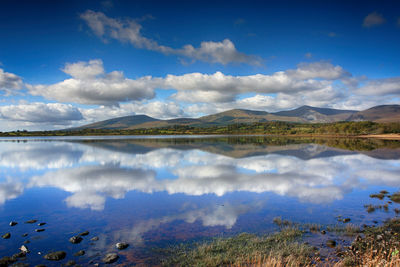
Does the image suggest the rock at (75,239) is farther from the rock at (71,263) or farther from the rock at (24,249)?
the rock at (71,263)

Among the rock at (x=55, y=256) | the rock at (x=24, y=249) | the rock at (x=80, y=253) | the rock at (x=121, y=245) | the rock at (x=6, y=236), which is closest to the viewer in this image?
the rock at (x=55, y=256)

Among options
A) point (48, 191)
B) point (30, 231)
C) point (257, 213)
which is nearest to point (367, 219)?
point (257, 213)

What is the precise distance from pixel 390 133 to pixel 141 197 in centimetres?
17474

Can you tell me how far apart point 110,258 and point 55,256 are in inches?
93.3

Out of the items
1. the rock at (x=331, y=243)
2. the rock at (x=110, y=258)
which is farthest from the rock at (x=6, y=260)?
the rock at (x=331, y=243)

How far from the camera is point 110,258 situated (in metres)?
9.71

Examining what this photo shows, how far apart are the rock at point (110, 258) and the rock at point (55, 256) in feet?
6.12

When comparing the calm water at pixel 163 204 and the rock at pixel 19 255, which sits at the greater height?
the rock at pixel 19 255

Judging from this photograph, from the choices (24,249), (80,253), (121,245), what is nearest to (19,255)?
(24,249)

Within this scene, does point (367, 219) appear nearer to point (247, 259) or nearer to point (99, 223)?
point (247, 259)

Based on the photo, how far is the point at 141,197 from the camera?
1948 centimetres

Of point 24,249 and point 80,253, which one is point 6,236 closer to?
point 24,249

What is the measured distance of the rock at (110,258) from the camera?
960 centimetres

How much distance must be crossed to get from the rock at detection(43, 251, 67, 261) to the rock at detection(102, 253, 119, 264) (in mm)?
1866
